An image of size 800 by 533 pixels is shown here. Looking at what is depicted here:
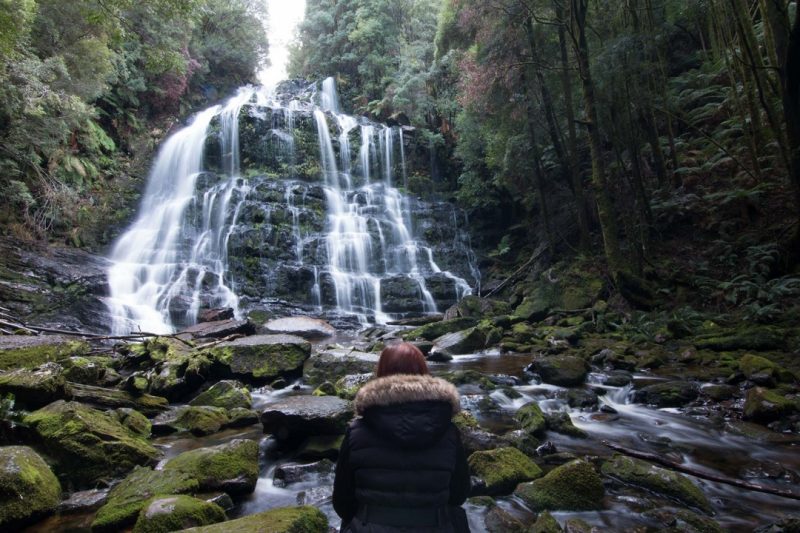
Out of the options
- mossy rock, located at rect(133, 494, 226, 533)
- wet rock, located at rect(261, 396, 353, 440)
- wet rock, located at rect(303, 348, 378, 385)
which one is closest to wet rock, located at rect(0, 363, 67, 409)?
wet rock, located at rect(261, 396, 353, 440)

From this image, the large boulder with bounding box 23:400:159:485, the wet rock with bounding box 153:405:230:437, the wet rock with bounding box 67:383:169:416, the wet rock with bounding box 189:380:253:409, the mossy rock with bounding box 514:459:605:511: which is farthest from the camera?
the wet rock with bounding box 189:380:253:409

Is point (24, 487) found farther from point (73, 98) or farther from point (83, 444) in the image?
point (73, 98)

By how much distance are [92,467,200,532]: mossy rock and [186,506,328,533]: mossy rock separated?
887 millimetres

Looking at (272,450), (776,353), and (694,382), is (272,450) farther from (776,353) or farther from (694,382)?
(776,353)

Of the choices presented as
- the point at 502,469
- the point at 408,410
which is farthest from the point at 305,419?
the point at 408,410

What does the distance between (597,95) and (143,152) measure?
2175cm

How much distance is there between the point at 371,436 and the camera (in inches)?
91.0

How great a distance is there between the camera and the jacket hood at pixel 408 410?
7.27ft

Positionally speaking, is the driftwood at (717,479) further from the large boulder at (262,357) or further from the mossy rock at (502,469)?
the large boulder at (262,357)

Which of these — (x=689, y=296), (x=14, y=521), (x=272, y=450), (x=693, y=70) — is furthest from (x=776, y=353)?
(x=693, y=70)

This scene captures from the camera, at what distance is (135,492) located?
149 inches

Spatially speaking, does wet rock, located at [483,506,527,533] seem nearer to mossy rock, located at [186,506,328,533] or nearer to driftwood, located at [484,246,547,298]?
mossy rock, located at [186,506,328,533]

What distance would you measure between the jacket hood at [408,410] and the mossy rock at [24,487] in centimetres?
312

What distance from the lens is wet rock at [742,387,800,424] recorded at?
5.54 meters
